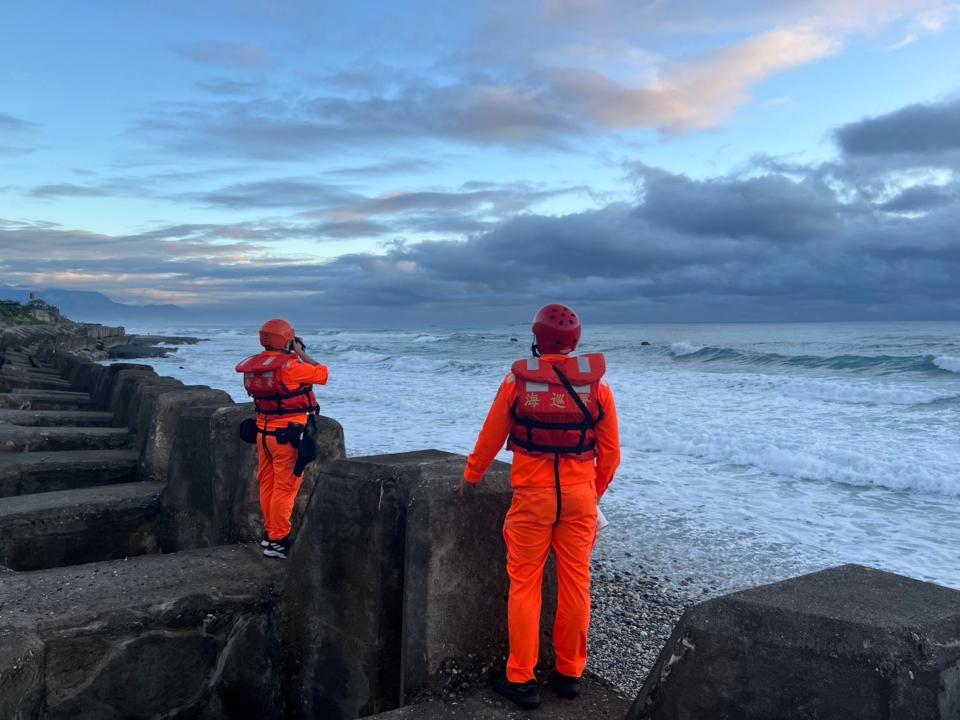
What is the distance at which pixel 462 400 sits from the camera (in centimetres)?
2048

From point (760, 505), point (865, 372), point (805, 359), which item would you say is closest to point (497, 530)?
point (760, 505)

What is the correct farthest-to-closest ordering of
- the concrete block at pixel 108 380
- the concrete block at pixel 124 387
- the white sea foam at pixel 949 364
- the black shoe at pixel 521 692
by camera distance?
the white sea foam at pixel 949 364 < the concrete block at pixel 108 380 < the concrete block at pixel 124 387 < the black shoe at pixel 521 692

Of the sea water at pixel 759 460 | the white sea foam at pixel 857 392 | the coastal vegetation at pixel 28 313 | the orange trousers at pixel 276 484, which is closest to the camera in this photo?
the orange trousers at pixel 276 484

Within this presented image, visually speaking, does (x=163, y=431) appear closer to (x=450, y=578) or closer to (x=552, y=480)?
(x=450, y=578)

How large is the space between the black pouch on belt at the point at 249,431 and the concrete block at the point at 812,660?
2.94m

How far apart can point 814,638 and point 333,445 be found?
3.36 m

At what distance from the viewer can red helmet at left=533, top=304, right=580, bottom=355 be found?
3078 mm

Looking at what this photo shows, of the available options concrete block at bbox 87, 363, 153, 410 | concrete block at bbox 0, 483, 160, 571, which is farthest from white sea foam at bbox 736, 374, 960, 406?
concrete block at bbox 0, 483, 160, 571

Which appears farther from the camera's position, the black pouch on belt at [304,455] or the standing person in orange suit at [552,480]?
the black pouch on belt at [304,455]

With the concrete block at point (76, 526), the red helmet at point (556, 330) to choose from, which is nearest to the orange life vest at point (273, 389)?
the concrete block at point (76, 526)

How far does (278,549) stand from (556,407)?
79.3 inches

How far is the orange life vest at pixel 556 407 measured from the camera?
2988mm

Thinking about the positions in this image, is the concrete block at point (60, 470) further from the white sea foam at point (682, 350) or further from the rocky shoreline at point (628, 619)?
the white sea foam at point (682, 350)

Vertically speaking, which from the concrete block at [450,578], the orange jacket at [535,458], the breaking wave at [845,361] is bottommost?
the breaking wave at [845,361]
